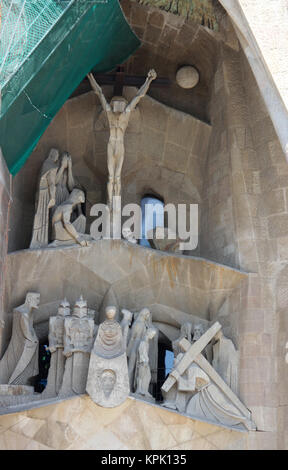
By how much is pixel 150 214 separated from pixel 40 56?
2.81 metres

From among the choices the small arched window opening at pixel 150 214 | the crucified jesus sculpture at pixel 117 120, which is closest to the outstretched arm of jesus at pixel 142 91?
the crucified jesus sculpture at pixel 117 120

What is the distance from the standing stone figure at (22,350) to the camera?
1121 cm

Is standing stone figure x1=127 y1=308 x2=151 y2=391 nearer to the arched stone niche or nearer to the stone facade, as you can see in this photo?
the stone facade

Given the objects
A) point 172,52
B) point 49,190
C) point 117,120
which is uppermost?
point 172,52

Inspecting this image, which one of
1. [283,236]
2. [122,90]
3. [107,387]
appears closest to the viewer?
[107,387]

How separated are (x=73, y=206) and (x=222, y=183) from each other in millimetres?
1709

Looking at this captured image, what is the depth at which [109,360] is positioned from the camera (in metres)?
10.9

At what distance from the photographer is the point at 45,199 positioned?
12055mm

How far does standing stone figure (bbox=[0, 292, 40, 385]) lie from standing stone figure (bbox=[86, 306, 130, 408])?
0.77 m

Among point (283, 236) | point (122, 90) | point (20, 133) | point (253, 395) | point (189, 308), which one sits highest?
point (122, 90)

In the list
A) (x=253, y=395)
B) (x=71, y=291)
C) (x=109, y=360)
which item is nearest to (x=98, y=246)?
(x=71, y=291)

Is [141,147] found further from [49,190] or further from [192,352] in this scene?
[192,352]

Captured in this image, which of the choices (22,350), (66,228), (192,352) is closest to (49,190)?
(66,228)

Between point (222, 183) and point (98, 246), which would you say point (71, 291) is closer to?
point (98, 246)
